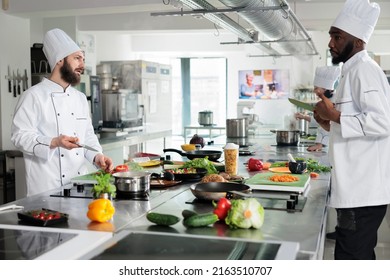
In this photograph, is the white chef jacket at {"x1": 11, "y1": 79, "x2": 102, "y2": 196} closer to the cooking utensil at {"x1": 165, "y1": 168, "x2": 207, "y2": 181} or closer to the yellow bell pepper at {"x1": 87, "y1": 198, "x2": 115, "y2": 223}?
the cooking utensil at {"x1": 165, "y1": 168, "x2": 207, "y2": 181}

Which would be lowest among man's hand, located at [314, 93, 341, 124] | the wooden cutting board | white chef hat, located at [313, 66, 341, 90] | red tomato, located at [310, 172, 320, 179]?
red tomato, located at [310, 172, 320, 179]

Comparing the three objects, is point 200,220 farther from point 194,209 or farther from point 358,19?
point 358,19

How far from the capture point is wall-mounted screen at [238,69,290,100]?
1183 centimetres

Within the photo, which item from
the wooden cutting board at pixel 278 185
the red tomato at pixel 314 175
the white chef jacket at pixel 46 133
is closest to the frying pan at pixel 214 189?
the wooden cutting board at pixel 278 185

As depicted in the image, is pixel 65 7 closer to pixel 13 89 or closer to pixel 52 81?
pixel 13 89

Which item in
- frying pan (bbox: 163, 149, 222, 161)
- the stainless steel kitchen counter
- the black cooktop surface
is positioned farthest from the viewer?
the stainless steel kitchen counter

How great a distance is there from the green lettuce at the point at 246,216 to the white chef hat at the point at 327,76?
4112 millimetres

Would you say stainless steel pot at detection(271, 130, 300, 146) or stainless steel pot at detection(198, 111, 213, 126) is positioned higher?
stainless steel pot at detection(198, 111, 213, 126)

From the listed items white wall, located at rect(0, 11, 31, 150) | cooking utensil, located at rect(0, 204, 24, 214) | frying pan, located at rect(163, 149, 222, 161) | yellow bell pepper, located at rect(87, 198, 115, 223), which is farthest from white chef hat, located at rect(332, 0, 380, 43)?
white wall, located at rect(0, 11, 31, 150)

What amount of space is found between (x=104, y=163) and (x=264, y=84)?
9.24 m

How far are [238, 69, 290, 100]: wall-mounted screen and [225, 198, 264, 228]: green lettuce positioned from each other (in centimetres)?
1012

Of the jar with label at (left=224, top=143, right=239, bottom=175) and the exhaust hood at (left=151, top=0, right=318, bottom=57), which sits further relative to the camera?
the exhaust hood at (left=151, top=0, right=318, bottom=57)

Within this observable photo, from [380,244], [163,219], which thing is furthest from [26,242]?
[380,244]

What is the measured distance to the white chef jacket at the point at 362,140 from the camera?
2.66 m
